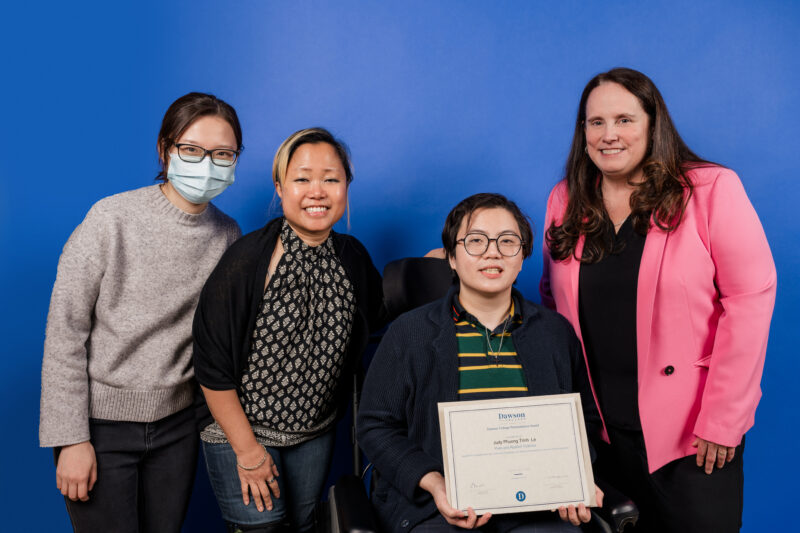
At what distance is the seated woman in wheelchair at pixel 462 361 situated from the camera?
175 cm

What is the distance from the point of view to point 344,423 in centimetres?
290

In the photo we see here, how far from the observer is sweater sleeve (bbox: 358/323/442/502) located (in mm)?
1712

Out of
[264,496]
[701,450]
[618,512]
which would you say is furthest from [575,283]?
[264,496]

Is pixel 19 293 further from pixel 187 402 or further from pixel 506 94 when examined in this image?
pixel 506 94

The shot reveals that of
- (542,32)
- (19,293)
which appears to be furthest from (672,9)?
(19,293)

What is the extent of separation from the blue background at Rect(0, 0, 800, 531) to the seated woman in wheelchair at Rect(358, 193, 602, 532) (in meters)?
0.85

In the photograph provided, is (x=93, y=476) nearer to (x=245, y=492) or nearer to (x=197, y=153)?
(x=245, y=492)

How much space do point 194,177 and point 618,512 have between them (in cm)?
169

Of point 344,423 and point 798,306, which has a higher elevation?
point 798,306

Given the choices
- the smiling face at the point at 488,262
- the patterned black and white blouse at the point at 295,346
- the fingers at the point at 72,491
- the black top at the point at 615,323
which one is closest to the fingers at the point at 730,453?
the black top at the point at 615,323

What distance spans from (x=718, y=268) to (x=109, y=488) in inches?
85.9

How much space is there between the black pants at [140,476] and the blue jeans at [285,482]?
0.18 metres

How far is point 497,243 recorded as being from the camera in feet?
6.05

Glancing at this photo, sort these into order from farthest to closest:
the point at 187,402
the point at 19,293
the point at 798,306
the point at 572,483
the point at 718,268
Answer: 1. the point at 798,306
2. the point at 19,293
3. the point at 187,402
4. the point at 718,268
5. the point at 572,483
